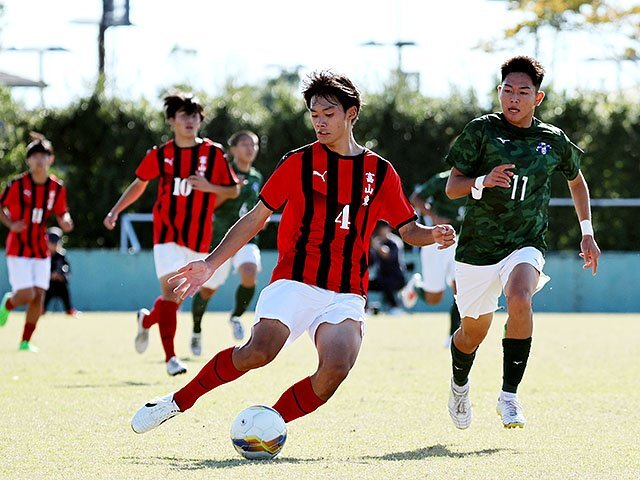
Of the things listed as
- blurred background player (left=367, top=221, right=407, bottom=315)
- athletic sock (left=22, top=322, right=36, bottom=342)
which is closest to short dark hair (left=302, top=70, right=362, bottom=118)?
athletic sock (left=22, top=322, right=36, bottom=342)

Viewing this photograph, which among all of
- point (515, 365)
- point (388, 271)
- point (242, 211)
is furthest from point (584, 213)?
point (388, 271)

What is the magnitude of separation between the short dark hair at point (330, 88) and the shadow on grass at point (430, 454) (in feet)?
5.40

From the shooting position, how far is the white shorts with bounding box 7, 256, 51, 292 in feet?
45.7

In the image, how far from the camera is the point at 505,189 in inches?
280

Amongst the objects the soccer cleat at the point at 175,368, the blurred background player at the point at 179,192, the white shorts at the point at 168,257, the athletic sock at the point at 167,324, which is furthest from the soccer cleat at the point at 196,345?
the soccer cleat at the point at 175,368

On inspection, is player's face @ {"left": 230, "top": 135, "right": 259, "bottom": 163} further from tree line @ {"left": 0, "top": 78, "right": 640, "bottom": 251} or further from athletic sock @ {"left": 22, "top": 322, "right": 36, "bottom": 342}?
tree line @ {"left": 0, "top": 78, "right": 640, "bottom": 251}

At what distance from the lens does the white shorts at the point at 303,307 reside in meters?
6.15

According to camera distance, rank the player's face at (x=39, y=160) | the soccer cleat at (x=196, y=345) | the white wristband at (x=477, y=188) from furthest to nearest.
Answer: the player's face at (x=39, y=160) → the soccer cleat at (x=196, y=345) → the white wristband at (x=477, y=188)

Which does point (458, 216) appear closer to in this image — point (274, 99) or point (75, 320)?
point (75, 320)

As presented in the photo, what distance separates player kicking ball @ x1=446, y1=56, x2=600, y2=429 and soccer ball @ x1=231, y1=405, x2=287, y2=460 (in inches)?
58.3

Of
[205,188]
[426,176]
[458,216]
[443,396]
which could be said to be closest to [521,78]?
[443,396]

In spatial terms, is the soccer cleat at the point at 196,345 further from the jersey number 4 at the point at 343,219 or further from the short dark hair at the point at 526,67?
the jersey number 4 at the point at 343,219

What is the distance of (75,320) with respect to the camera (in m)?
21.1

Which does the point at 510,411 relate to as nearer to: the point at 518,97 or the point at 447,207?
the point at 518,97
